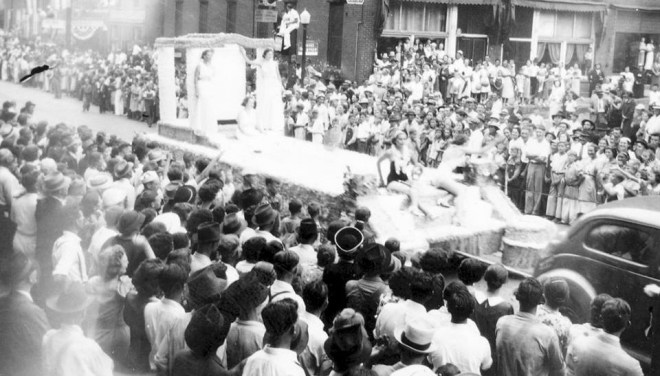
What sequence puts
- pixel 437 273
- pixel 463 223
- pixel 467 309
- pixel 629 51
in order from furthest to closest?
pixel 629 51 < pixel 463 223 < pixel 437 273 < pixel 467 309

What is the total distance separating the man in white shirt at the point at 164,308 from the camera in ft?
16.1

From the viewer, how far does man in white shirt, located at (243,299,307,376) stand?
4.13 m

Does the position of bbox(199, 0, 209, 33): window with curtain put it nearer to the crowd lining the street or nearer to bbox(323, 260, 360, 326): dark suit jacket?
the crowd lining the street

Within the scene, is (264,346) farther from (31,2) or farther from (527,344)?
(31,2)

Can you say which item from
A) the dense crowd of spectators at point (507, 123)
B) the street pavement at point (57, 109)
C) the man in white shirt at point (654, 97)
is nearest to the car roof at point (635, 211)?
the street pavement at point (57, 109)

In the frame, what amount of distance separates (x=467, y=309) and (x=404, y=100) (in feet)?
48.8

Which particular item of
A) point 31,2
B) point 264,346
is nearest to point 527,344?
point 264,346

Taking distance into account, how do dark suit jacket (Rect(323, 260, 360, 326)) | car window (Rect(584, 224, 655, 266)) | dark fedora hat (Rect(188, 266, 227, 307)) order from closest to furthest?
dark fedora hat (Rect(188, 266, 227, 307)) → dark suit jacket (Rect(323, 260, 360, 326)) → car window (Rect(584, 224, 655, 266))

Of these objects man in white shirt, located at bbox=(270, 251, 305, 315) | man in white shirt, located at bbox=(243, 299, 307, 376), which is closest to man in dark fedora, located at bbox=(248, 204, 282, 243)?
man in white shirt, located at bbox=(270, 251, 305, 315)

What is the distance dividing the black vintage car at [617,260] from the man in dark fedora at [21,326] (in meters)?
4.58

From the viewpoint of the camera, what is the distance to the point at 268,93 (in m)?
15.7

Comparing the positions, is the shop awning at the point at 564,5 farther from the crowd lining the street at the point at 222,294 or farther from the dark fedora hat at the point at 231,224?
the dark fedora hat at the point at 231,224

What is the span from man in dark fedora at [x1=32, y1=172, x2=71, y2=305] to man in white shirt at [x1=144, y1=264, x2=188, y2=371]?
1425mm

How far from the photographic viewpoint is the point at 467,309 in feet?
15.8
